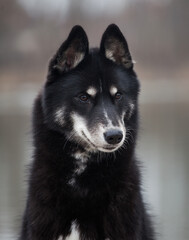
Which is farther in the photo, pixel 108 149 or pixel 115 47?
pixel 115 47

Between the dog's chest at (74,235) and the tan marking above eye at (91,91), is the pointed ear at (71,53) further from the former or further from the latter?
the dog's chest at (74,235)

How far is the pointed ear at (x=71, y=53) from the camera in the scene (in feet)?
16.0

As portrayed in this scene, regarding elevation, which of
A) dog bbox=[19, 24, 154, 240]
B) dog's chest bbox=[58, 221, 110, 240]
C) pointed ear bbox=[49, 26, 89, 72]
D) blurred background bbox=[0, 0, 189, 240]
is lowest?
dog's chest bbox=[58, 221, 110, 240]

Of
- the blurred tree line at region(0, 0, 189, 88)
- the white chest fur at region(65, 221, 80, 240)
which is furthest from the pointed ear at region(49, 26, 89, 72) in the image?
the blurred tree line at region(0, 0, 189, 88)

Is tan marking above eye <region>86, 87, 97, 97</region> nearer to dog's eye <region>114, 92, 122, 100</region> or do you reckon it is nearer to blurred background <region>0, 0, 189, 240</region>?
dog's eye <region>114, 92, 122, 100</region>

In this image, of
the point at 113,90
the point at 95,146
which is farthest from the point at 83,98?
the point at 95,146

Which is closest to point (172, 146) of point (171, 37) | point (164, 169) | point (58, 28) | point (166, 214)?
point (164, 169)

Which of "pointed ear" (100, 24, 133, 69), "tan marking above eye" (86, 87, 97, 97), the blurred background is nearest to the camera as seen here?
"tan marking above eye" (86, 87, 97, 97)

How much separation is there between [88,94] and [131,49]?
18936 mm

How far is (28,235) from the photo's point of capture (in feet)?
15.7

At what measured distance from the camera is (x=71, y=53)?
4.93 metres

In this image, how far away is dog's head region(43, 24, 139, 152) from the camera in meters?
4.71

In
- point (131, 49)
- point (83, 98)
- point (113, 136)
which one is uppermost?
point (131, 49)

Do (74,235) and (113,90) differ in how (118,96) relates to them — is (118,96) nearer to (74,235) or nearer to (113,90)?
(113,90)
